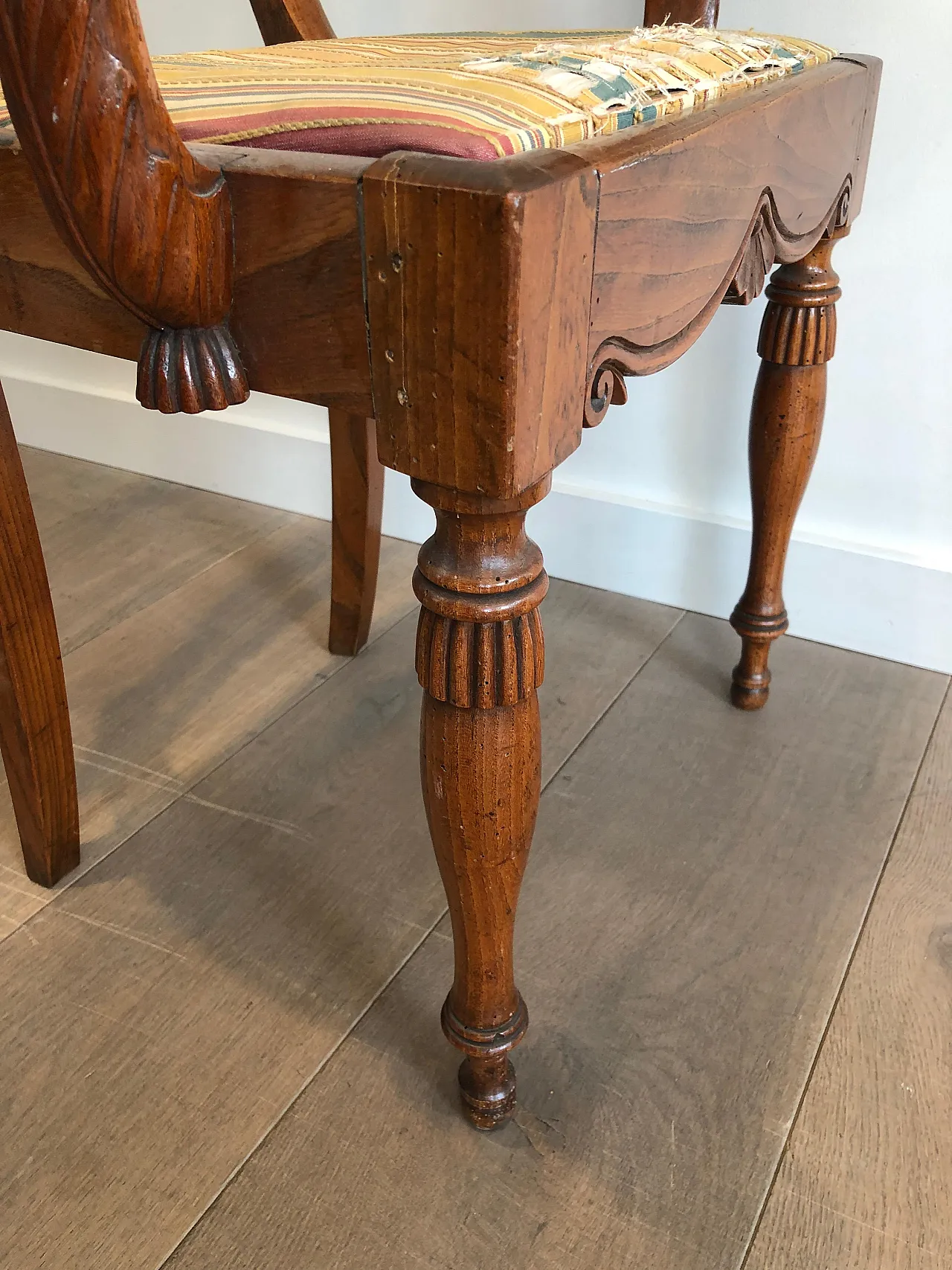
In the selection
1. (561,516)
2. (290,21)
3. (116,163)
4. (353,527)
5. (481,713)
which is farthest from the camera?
(561,516)

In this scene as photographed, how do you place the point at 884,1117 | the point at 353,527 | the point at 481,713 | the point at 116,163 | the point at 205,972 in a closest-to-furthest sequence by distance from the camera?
the point at 116,163 < the point at 481,713 < the point at 884,1117 < the point at 205,972 < the point at 353,527

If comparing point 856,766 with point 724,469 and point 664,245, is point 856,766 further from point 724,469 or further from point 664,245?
point 664,245

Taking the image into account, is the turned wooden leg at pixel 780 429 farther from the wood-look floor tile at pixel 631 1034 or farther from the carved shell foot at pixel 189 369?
the carved shell foot at pixel 189 369

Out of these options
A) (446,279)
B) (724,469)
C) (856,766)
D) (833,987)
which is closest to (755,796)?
(856,766)

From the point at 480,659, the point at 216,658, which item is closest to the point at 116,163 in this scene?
the point at 480,659

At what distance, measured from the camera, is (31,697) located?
2.48 feet

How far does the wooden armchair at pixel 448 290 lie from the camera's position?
39 centimetres

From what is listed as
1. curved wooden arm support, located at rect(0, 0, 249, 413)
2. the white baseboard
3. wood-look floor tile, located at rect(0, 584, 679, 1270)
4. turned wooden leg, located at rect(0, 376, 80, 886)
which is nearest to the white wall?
the white baseboard

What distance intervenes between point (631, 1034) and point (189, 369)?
505mm

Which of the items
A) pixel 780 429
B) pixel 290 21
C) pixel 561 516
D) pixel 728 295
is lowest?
pixel 561 516

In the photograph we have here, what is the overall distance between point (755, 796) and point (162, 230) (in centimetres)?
70

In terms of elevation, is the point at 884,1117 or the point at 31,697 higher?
the point at 31,697

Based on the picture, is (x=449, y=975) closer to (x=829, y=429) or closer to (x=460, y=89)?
(x=460, y=89)

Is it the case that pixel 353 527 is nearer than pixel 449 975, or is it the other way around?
pixel 449 975
